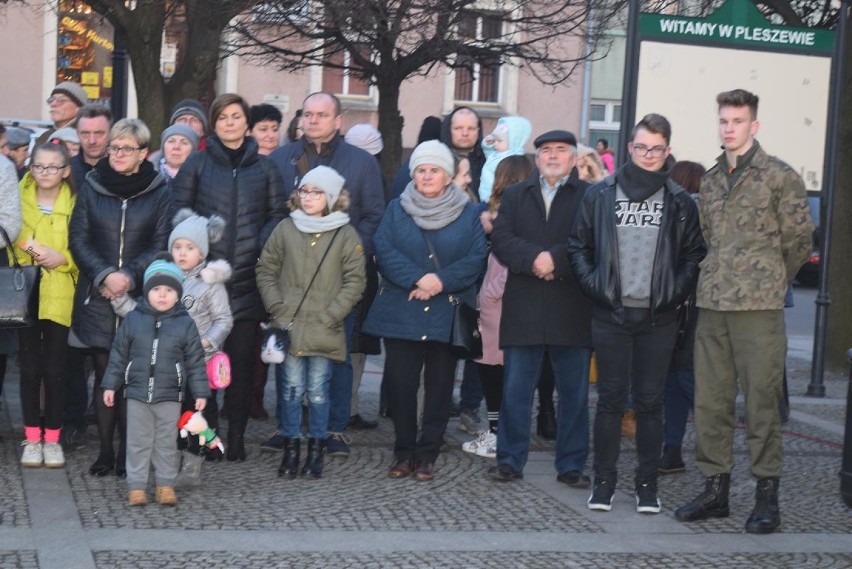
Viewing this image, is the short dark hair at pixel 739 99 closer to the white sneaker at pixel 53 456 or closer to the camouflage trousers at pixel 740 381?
the camouflage trousers at pixel 740 381

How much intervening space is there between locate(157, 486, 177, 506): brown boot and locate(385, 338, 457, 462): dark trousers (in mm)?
1452

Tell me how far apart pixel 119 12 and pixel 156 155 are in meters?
4.39

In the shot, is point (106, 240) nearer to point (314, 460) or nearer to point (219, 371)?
point (219, 371)

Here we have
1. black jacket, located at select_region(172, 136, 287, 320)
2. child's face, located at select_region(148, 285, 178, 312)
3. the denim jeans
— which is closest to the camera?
child's face, located at select_region(148, 285, 178, 312)

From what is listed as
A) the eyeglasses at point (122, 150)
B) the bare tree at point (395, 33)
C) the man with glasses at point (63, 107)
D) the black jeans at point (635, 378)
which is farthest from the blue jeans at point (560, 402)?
the bare tree at point (395, 33)

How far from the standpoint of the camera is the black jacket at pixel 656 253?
7160mm

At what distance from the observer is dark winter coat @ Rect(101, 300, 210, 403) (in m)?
7.10

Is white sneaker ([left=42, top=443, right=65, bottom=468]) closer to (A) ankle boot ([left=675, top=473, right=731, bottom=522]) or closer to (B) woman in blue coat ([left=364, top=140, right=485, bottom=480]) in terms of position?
(B) woman in blue coat ([left=364, top=140, right=485, bottom=480])

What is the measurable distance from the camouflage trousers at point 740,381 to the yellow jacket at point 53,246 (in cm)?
346

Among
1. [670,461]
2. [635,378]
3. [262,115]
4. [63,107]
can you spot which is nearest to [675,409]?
[670,461]

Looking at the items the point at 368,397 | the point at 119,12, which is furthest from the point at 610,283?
the point at 119,12

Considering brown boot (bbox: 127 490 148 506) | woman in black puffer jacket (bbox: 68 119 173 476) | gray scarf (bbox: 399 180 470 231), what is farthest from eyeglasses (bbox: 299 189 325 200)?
brown boot (bbox: 127 490 148 506)

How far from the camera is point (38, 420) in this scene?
25.8 ft

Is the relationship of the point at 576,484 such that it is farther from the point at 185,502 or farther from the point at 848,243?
the point at 848,243
